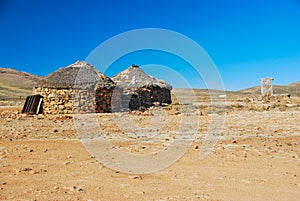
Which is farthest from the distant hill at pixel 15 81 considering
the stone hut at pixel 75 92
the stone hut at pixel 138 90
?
the stone hut at pixel 75 92

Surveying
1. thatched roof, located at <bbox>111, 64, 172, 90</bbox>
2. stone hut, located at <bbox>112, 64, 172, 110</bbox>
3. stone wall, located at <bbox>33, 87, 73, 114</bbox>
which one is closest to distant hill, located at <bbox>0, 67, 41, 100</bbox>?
thatched roof, located at <bbox>111, 64, 172, 90</bbox>

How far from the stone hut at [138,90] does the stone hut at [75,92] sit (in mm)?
2476

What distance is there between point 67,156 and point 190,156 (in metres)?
2.30

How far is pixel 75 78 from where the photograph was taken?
1839 centimetres

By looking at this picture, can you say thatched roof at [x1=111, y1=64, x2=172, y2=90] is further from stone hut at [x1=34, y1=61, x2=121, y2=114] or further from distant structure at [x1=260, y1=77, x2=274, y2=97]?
distant structure at [x1=260, y1=77, x2=274, y2=97]

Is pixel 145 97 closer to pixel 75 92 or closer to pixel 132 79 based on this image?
pixel 132 79

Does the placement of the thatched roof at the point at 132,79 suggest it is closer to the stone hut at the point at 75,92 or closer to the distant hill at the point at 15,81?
the stone hut at the point at 75,92

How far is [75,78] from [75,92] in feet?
3.98

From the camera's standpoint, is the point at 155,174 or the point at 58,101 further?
the point at 58,101

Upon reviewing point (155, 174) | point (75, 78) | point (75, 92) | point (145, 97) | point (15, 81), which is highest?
point (15, 81)

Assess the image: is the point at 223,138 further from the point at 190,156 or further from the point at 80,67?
the point at 80,67

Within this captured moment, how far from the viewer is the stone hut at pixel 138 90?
72.2 ft

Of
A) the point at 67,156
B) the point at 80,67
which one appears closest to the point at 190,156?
the point at 67,156

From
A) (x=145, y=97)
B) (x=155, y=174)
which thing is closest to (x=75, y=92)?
(x=145, y=97)
